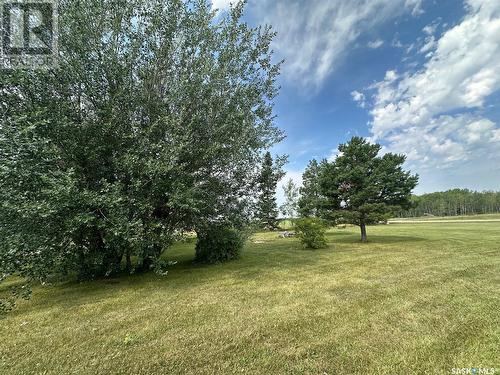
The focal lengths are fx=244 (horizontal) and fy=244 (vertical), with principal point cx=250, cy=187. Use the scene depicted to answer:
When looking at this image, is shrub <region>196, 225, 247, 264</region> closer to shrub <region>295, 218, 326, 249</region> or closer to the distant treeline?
shrub <region>295, 218, 326, 249</region>

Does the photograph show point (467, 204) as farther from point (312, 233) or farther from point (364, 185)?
point (312, 233)

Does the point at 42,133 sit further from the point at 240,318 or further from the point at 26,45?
the point at 240,318

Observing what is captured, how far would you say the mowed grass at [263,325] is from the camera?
3.14 m

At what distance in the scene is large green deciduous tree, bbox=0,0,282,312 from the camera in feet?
17.1

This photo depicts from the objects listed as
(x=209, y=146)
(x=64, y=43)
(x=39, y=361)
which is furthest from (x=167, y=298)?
(x=64, y=43)

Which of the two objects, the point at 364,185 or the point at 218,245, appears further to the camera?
the point at 364,185

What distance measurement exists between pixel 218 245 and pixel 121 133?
5.64 meters

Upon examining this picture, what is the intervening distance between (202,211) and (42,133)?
4662mm

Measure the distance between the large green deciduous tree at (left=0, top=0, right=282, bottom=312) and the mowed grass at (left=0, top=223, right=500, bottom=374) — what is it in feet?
4.22
